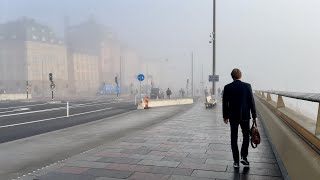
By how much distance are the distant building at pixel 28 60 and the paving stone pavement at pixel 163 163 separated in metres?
82.6

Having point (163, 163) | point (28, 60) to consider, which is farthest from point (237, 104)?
point (28, 60)

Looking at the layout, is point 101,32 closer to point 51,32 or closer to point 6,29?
point 51,32

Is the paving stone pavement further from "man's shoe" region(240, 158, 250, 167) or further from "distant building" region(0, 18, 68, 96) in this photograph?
"distant building" region(0, 18, 68, 96)

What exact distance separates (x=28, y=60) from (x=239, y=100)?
325 feet

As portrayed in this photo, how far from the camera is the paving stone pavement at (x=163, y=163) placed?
A: 5852 mm

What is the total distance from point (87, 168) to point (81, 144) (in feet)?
11.3

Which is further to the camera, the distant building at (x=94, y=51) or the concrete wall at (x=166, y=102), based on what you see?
the distant building at (x=94, y=51)

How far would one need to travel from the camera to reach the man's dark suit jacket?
6.14 metres

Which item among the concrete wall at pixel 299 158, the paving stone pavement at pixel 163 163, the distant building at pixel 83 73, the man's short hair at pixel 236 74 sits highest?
the distant building at pixel 83 73

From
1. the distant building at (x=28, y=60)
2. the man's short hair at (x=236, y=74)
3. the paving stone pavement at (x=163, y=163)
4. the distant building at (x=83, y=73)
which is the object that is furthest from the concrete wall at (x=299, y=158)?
the distant building at (x=83, y=73)

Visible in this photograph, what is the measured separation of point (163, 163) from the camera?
6746 millimetres

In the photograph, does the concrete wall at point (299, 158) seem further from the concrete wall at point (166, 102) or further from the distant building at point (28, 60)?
the distant building at point (28, 60)

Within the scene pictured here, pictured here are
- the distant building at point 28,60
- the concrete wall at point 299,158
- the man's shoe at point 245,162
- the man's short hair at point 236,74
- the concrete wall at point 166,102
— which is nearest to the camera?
the concrete wall at point 299,158

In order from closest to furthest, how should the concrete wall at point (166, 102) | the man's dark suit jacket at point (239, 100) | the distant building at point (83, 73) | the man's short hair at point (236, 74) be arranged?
the man's dark suit jacket at point (239, 100) < the man's short hair at point (236, 74) < the concrete wall at point (166, 102) < the distant building at point (83, 73)
